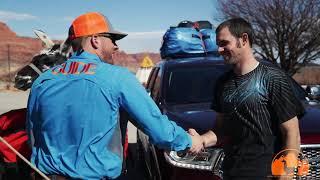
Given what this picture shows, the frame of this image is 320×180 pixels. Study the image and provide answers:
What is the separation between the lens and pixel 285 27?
29.7 meters

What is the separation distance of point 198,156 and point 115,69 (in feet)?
4.97

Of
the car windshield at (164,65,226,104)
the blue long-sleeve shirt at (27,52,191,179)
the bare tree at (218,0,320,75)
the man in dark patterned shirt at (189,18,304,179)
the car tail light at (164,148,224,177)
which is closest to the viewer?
the blue long-sleeve shirt at (27,52,191,179)

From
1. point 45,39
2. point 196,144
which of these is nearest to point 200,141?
point 196,144

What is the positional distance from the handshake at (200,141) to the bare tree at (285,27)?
26.3 metres

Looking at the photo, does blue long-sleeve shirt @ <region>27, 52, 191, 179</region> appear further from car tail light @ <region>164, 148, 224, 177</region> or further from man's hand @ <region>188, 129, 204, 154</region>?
car tail light @ <region>164, 148, 224, 177</region>

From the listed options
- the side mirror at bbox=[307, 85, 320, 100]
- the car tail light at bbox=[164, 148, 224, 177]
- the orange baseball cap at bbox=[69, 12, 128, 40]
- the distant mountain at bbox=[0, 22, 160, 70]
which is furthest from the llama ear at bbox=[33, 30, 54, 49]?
the distant mountain at bbox=[0, 22, 160, 70]

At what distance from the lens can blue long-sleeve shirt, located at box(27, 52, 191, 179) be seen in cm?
241

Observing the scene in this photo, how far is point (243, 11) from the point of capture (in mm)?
30328

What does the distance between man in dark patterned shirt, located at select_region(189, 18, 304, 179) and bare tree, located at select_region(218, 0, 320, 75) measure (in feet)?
87.2

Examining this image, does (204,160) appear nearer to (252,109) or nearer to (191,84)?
(252,109)

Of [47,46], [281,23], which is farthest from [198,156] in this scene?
[281,23]

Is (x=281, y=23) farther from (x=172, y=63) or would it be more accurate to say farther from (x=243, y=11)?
(x=172, y=63)

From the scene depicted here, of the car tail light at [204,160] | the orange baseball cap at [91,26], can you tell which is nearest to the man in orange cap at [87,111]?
the orange baseball cap at [91,26]

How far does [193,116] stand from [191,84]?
136 cm
